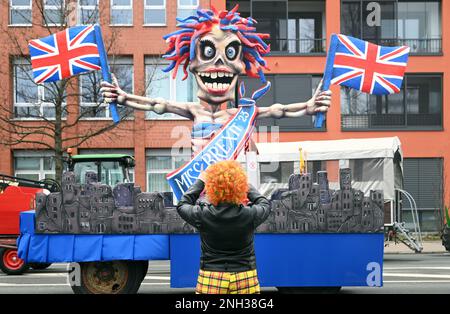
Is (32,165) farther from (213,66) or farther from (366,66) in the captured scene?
(366,66)

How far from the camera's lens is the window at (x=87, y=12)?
27447 mm

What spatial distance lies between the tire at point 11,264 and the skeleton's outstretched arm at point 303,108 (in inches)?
299

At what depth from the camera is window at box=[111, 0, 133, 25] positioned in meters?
33.5

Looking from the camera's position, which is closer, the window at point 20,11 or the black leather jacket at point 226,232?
the black leather jacket at point 226,232

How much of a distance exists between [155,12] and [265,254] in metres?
25.3

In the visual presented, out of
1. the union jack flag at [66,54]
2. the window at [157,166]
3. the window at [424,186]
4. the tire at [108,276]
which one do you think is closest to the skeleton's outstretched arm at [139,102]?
the union jack flag at [66,54]

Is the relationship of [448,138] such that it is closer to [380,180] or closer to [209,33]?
[380,180]

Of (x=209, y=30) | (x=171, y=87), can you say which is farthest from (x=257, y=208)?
(x=171, y=87)

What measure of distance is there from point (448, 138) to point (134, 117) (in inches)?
552

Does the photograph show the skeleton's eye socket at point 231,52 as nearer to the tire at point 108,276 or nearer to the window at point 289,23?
the tire at point 108,276

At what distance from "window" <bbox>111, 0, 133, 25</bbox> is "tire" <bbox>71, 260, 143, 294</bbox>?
2380 centimetres

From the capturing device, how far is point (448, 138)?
3425cm

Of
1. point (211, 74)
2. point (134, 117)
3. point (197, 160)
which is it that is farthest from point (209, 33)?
point (134, 117)

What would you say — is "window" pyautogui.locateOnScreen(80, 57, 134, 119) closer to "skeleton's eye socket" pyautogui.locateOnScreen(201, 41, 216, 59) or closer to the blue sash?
"skeleton's eye socket" pyautogui.locateOnScreen(201, 41, 216, 59)
